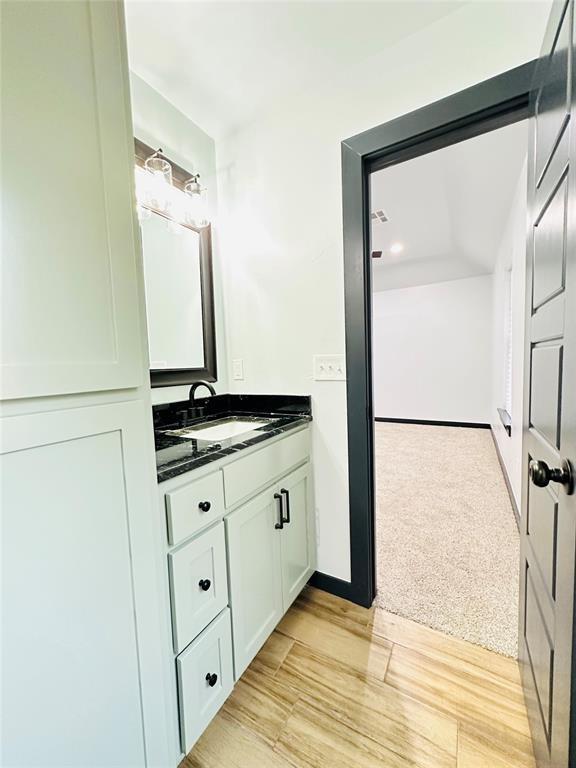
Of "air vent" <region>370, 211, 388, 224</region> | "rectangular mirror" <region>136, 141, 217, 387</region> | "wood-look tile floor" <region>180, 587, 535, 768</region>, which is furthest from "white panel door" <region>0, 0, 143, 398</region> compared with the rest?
"air vent" <region>370, 211, 388, 224</region>

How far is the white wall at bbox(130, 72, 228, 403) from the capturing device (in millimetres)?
1484

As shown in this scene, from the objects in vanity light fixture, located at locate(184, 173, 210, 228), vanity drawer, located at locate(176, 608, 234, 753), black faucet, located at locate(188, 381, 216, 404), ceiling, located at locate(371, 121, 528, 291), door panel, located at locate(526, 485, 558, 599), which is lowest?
vanity drawer, located at locate(176, 608, 234, 753)

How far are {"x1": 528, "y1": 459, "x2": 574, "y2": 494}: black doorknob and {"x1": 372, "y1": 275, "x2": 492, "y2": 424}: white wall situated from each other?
4161mm

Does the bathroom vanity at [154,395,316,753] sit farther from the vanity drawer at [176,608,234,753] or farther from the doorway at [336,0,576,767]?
the doorway at [336,0,576,767]

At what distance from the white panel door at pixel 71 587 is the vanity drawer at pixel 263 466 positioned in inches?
14.9

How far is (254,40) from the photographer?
1.32 metres

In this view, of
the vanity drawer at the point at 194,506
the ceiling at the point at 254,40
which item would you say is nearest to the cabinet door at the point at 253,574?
the vanity drawer at the point at 194,506

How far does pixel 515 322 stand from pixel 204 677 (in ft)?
10.0

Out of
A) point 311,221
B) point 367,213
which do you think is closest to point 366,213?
point 367,213

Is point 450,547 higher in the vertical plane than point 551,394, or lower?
lower

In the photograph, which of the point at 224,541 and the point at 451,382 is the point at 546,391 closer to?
the point at 224,541

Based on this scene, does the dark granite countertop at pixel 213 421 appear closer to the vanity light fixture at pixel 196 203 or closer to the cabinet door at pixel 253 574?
the cabinet door at pixel 253 574

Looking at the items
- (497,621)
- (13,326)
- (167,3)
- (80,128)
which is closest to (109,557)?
(13,326)

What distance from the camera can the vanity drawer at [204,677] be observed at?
3.03 feet
